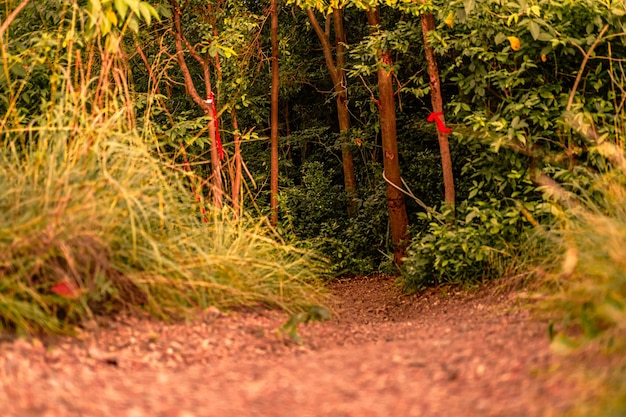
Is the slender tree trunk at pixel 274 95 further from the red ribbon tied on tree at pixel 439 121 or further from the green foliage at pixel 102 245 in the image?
the green foliage at pixel 102 245

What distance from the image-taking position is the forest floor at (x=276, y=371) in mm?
3115

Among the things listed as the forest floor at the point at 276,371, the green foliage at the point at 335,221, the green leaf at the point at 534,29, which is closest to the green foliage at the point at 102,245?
the forest floor at the point at 276,371

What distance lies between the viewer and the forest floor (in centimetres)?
312

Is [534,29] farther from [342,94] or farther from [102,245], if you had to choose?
[342,94]

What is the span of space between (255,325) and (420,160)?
16.6 ft

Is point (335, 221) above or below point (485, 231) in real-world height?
below

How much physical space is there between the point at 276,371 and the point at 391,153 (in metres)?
4.71

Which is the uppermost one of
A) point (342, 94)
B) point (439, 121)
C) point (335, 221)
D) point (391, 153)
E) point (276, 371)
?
point (342, 94)

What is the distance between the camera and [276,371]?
3.70m

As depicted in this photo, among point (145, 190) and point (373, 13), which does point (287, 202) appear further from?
point (145, 190)

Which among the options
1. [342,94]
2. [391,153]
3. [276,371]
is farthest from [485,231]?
[342,94]

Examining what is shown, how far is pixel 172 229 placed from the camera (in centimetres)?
495

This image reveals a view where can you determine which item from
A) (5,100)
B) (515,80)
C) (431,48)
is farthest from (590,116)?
(5,100)

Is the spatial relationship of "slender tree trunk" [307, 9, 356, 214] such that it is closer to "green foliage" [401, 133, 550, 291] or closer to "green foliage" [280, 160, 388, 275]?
"green foliage" [280, 160, 388, 275]
